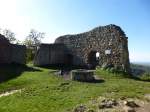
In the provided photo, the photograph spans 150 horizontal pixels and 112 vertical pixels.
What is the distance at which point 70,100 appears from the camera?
41.3ft

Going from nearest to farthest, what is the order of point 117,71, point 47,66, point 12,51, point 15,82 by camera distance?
point 15,82 < point 117,71 < point 12,51 < point 47,66

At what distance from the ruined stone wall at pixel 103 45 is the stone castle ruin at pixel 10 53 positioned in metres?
6.04

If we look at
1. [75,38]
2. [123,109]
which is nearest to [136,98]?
[123,109]

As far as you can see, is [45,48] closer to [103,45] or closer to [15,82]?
[103,45]

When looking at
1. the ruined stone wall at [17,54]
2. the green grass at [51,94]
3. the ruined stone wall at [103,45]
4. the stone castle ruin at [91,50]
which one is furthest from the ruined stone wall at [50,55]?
the green grass at [51,94]

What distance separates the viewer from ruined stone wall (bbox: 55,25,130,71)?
81.7 ft

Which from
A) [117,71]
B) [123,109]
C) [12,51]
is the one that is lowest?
[123,109]

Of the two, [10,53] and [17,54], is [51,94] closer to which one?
[10,53]

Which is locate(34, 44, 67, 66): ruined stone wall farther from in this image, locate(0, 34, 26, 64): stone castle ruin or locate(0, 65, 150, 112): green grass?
locate(0, 65, 150, 112): green grass

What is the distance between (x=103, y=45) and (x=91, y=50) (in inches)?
73.6

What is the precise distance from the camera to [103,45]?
87.6ft

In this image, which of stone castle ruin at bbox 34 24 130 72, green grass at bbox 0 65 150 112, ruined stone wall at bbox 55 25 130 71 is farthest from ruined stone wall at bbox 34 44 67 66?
green grass at bbox 0 65 150 112

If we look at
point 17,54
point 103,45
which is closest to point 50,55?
point 17,54

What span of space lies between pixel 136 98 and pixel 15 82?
798 centimetres
